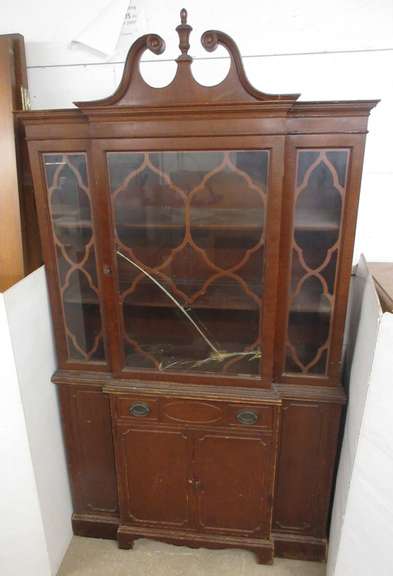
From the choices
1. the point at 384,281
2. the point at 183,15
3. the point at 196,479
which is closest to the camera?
the point at 183,15

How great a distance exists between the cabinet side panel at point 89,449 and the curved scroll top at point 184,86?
105 cm

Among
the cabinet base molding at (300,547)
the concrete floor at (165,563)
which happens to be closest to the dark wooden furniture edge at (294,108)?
the cabinet base molding at (300,547)

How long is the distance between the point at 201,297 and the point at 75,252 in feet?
1.55

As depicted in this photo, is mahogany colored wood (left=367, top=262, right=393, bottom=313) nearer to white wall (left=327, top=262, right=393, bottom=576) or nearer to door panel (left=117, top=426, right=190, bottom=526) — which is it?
white wall (left=327, top=262, right=393, bottom=576)

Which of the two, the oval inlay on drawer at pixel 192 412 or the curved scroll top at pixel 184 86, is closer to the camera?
the curved scroll top at pixel 184 86

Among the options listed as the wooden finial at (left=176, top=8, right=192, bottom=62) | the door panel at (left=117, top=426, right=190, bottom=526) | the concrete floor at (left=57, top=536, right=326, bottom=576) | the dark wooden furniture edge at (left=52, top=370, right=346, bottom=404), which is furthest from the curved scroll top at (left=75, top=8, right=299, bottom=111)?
the concrete floor at (left=57, top=536, right=326, bottom=576)

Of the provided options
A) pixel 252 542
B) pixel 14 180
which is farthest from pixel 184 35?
pixel 252 542

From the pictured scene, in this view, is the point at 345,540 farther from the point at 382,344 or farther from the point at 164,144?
the point at 164,144

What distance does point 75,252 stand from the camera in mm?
1516

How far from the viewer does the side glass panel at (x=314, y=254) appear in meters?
1.31

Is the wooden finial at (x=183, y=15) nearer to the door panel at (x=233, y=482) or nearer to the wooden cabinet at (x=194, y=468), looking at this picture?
the wooden cabinet at (x=194, y=468)

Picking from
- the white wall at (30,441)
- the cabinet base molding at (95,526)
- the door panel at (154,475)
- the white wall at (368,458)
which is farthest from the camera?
the cabinet base molding at (95,526)

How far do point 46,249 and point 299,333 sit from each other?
0.94 meters

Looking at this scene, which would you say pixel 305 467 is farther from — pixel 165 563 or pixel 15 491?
pixel 15 491
